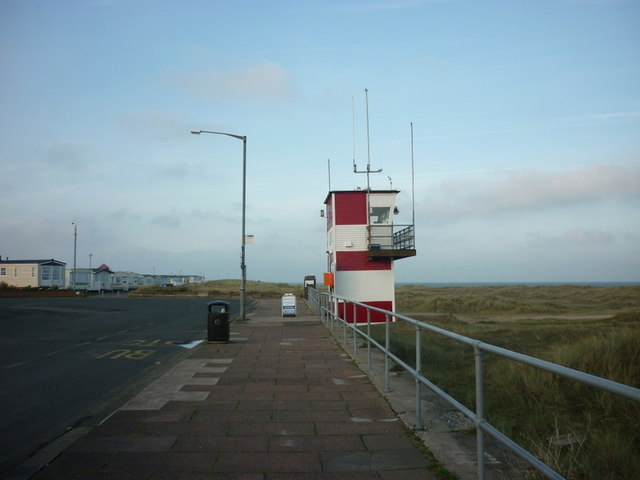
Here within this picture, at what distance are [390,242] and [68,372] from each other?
61.7 feet

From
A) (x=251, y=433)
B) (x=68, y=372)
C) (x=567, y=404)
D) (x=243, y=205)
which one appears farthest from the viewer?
(x=243, y=205)

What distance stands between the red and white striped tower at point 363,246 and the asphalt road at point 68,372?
27.9ft

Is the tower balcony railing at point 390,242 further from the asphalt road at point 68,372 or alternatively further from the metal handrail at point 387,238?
the asphalt road at point 68,372

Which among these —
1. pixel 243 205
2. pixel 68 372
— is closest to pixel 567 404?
pixel 68 372

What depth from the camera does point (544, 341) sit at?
57.1 feet

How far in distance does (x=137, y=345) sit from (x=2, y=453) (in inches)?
353

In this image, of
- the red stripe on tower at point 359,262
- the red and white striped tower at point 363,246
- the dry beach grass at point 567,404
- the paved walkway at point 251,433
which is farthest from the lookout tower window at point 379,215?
the paved walkway at point 251,433

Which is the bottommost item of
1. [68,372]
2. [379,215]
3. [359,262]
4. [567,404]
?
[567,404]

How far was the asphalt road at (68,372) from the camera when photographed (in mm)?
5891

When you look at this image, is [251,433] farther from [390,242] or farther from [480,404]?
[390,242]

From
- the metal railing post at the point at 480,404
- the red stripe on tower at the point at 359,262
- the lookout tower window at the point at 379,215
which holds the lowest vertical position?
the metal railing post at the point at 480,404

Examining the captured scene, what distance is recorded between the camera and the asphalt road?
5.89 metres

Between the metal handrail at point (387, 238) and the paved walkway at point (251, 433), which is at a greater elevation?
the metal handrail at point (387, 238)

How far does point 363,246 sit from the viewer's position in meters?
26.6
